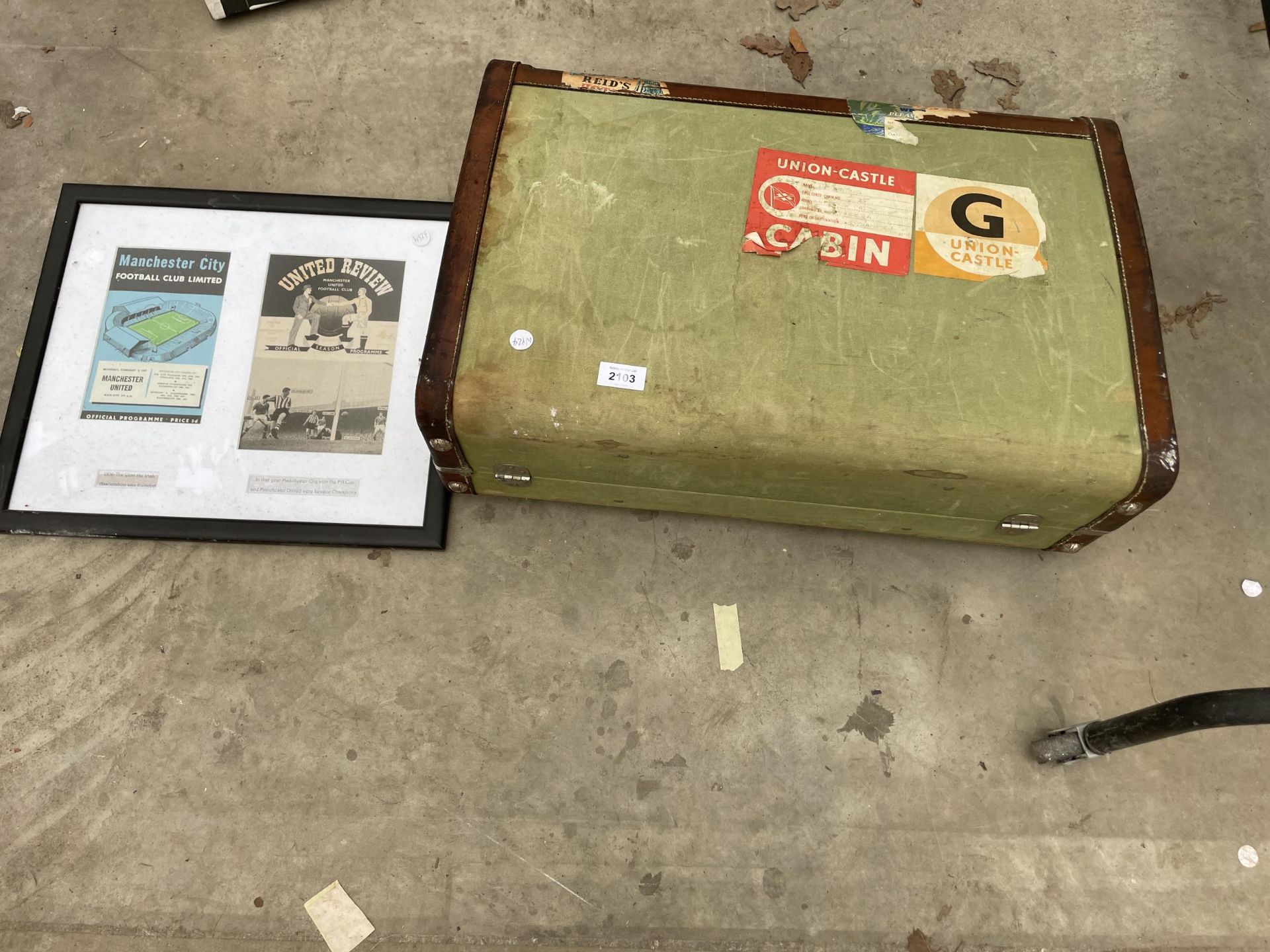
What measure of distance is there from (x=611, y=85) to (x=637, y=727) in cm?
155

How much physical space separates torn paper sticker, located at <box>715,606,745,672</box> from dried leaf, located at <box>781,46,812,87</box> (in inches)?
65.7

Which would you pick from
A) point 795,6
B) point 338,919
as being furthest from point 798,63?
point 338,919

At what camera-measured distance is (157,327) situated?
1.94m

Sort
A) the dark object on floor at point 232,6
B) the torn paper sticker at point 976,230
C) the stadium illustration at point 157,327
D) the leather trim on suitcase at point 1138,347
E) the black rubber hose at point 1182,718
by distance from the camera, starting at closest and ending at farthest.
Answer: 1. the black rubber hose at point 1182,718
2. the leather trim on suitcase at point 1138,347
3. the torn paper sticker at point 976,230
4. the stadium illustration at point 157,327
5. the dark object on floor at point 232,6

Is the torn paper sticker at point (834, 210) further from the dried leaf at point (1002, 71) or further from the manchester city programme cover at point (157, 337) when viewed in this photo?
the manchester city programme cover at point (157, 337)

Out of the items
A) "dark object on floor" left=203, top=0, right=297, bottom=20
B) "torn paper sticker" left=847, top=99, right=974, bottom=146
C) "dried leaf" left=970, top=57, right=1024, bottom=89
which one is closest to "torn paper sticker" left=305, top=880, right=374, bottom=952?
"torn paper sticker" left=847, top=99, right=974, bottom=146

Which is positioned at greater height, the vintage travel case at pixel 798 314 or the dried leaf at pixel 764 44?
the dried leaf at pixel 764 44

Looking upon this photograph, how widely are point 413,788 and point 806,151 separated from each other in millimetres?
1749

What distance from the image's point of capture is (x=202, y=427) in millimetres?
1876

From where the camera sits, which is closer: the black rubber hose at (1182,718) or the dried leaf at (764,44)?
the black rubber hose at (1182,718)

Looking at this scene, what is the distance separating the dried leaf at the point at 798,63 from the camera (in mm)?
2248

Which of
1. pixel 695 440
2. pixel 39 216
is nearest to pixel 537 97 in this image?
pixel 695 440
